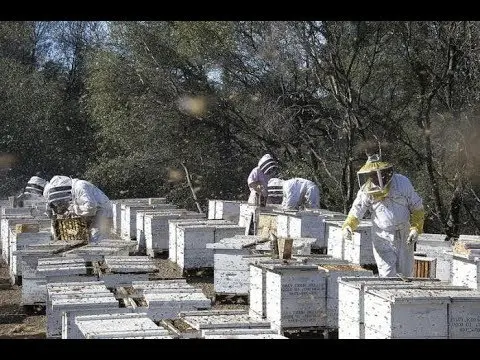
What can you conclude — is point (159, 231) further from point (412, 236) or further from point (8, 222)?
point (412, 236)

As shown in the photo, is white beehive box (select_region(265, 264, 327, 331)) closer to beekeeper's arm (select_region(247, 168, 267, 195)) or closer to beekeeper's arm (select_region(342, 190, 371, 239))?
beekeeper's arm (select_region(342, 190, 371, 239))

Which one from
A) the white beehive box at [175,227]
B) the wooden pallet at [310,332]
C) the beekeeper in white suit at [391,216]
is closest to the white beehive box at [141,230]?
the white beehive box at [175,227]

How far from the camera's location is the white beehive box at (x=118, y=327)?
448 centimetres

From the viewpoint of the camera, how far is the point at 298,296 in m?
6.32

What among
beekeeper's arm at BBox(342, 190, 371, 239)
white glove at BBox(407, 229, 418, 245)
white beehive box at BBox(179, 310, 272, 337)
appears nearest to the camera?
white beehive box at BBox(179, 310, 272, 337)

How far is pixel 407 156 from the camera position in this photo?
1741 centimetres

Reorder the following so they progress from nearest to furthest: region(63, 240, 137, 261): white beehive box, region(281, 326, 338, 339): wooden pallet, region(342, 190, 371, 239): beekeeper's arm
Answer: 1. region(281, 326, 338, 339): wooden pallet
2. region(342, 190, 371, 239): beekeeper's arm
3. region(63, 240, 137, 261): white beehive box

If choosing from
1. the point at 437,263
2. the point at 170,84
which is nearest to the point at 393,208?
the point at 437,263

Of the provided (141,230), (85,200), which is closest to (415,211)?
(85,200)

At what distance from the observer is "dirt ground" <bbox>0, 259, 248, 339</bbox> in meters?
6.91

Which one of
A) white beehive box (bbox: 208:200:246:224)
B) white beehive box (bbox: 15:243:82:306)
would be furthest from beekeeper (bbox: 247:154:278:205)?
white beehive box (bbox: 15:243:82:306)

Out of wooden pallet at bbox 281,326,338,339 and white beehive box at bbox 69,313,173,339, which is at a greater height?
white beehive box at bbox 69,313,173,339

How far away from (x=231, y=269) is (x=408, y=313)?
10.9ft

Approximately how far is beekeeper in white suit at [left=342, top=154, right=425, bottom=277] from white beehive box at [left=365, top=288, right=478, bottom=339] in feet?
6.98
